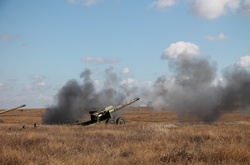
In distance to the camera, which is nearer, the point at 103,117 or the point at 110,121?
the point at 103,117

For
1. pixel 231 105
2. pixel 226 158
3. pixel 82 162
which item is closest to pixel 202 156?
pixel 226 158

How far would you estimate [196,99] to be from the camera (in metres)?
43.8

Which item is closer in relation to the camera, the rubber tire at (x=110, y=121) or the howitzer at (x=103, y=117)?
the howitzer at (x=103, y=117)

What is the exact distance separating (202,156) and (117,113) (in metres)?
34.2

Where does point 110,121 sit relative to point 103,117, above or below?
below

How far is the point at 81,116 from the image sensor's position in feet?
167

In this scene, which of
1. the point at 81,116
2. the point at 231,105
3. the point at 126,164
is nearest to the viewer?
the point at 126,164

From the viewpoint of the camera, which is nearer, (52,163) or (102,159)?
(52,163)

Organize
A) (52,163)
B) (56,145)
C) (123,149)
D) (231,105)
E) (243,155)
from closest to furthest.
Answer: (52,163), (243,155), (123,149), (56,145), (231,105)

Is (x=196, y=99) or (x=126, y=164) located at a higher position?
(x=196, y=99)

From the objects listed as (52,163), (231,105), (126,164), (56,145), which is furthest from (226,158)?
(231,105)

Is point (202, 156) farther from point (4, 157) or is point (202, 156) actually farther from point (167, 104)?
point (167, 104)

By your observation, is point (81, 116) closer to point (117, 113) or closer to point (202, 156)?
point (117, 113)

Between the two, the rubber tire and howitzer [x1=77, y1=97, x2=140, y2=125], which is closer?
howitzer [x1=77, y1=97, x2=140, y2=125]
